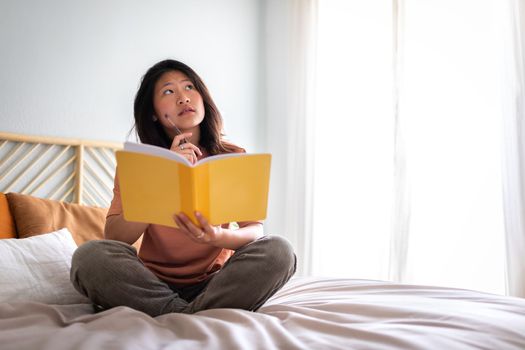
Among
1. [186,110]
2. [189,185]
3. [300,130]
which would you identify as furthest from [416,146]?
[189,185]

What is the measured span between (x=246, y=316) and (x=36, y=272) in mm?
799

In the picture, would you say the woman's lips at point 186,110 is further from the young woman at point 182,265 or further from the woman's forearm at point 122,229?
the woman's forearm at point 122,229

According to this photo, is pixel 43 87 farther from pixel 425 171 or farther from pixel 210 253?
pixel 425 171

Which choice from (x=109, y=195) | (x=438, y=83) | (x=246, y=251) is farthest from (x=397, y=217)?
(x=246, y=251)

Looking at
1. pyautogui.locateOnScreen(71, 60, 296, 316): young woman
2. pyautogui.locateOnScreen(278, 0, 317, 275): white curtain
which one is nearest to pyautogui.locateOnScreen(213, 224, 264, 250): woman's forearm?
pyautogui.locateOnScreen(71, 60, 296, 316): young woman

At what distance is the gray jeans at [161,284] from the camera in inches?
52.9

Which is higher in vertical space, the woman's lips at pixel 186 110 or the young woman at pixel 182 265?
the woman's lips at pixel 186 110

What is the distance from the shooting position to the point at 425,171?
293 centimetres

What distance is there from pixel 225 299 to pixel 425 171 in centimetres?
187

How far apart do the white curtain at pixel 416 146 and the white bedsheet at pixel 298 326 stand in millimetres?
1271

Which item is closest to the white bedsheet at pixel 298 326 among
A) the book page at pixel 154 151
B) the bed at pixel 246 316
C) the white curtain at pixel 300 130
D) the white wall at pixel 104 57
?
the bed at pixel 246 316

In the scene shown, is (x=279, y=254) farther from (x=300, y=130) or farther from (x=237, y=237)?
(x=300, y=130)

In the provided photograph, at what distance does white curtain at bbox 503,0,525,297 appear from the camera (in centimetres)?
243

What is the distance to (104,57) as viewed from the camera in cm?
296
